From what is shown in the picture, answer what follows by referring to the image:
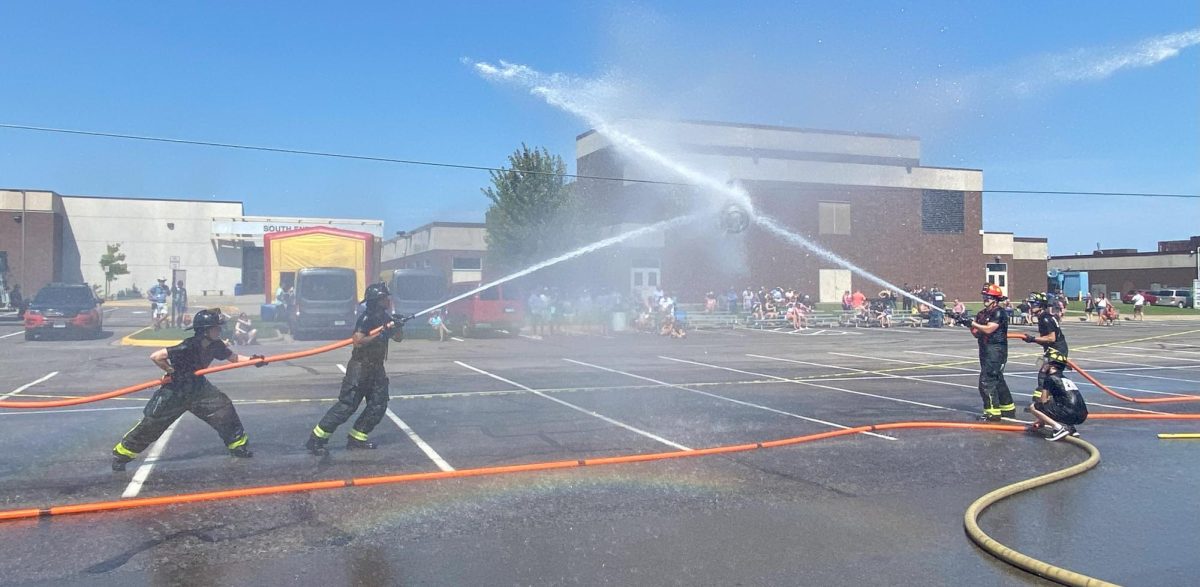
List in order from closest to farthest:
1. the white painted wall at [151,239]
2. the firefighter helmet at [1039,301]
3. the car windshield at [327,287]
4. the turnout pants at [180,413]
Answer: the turnout pants at [180,413]
the firefighter helmet at [1039,301]
the car windshield at [327,287]
the white painted wall at [151,239]

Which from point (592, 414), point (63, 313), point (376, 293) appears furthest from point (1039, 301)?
point (63, 313)

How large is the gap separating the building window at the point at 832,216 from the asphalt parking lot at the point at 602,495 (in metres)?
30.8

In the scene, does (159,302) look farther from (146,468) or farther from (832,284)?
(832,284)

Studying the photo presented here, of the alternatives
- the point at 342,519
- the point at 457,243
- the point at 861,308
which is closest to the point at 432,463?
the point at 342,519

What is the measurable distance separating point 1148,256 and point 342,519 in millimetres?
84515

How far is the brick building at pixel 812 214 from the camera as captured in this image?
1464 inches

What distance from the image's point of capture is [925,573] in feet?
17.0

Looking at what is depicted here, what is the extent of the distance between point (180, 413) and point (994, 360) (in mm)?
9385

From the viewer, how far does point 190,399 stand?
8.06m

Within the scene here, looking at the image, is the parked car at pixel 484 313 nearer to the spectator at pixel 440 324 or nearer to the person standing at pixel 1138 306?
the spectator at pixel 440 324

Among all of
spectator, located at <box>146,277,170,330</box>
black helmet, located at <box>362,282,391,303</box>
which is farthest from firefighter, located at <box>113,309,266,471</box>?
Answer: spectator, located at <box>146,277,170,330</box>

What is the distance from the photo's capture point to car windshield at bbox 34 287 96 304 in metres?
25.2

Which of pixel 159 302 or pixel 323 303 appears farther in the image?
pixel 159 302

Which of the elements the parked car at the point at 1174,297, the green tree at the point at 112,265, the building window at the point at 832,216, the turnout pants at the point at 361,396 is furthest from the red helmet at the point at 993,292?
the green tree at the point at 112,265
